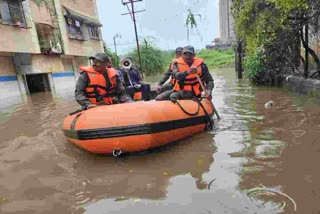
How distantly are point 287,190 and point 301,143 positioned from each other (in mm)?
1623

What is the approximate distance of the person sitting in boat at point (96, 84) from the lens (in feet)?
15.9

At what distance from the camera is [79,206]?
9.78 ft

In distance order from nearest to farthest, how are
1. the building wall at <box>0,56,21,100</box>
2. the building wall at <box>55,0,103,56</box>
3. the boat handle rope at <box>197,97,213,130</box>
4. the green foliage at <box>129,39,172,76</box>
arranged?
the boat handle rope at <box>197,97,213,130</box> → the building wall at <box>0,56,21,100</box> → the building wall at <box>55,0,103,56</box> → the green foliage at <box>129,39,172,76</box>

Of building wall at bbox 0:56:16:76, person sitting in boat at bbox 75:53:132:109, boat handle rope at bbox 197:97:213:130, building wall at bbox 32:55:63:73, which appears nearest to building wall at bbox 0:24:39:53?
building wall at bbox 32:55:63:73

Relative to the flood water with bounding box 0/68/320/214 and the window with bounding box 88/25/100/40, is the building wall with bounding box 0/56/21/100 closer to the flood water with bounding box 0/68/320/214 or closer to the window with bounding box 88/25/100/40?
the window with bounding box 88/25/100/40

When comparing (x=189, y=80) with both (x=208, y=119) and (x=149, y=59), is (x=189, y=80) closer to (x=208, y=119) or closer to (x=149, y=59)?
(x=208, y=119)

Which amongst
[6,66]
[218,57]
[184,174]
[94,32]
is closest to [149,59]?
[94,32]

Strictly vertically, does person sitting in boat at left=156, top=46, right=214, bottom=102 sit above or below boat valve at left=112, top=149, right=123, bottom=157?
above

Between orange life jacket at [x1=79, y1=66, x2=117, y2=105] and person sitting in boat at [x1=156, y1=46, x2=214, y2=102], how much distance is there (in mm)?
1112

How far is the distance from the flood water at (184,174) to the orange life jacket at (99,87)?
2.87ft

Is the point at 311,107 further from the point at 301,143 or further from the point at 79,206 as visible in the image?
the point at 79,206

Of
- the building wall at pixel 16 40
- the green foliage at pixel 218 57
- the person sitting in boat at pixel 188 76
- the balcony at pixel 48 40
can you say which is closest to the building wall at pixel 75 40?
the balcony at pixel 48 40

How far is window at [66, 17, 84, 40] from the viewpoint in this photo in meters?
19.3

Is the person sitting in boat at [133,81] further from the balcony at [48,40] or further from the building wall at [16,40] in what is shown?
the balcony at [48,40]
